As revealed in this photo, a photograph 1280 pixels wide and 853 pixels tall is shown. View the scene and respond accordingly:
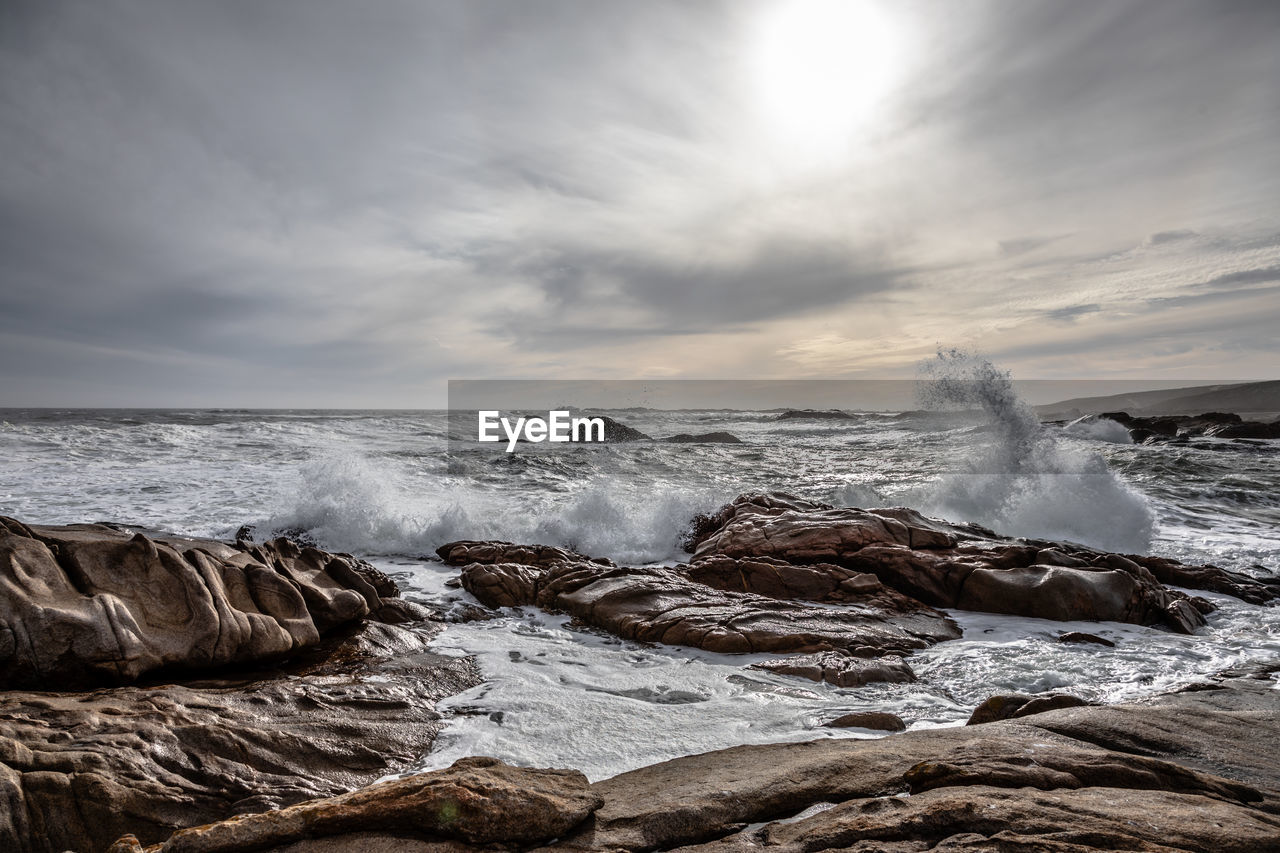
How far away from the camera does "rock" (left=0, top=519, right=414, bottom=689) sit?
11.5 feet

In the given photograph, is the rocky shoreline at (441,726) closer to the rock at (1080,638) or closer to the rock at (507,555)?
the rock at (1080,638)

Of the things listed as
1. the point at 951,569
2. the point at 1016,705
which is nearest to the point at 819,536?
the point at 951,569

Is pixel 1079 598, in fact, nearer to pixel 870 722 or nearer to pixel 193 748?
pixel 870 722

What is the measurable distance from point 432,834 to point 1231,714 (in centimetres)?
423

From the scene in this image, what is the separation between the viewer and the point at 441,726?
382cm

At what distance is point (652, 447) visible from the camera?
78.2 ft

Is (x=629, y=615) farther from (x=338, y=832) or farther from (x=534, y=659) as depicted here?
(x=338, y=832)

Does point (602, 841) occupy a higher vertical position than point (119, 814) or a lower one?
higher

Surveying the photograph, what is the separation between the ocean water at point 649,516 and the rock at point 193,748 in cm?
45

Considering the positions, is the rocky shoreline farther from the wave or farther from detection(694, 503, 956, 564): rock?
the wave

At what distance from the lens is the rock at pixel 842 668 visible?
15.5 feet

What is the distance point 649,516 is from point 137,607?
713 cm

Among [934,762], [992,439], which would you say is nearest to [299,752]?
[934,762]

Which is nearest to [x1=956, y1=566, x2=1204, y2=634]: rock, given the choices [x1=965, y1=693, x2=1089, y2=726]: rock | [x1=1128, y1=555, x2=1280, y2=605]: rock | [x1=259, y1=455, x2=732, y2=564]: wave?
[x1=1128, y1=555, x2=1280, y2=605]: rock
